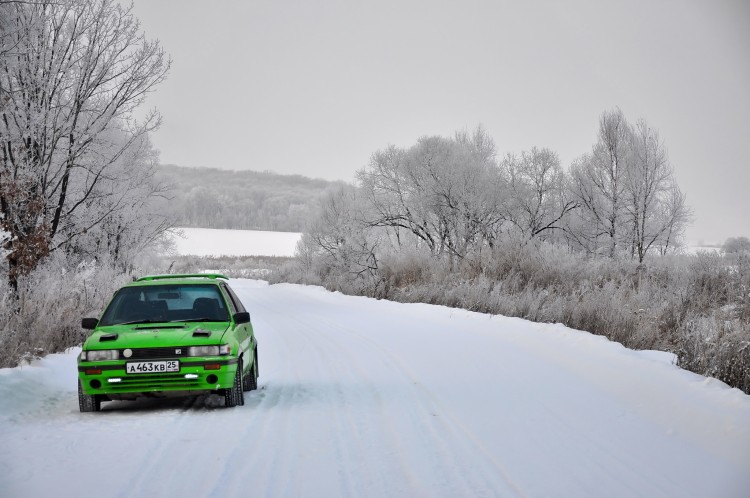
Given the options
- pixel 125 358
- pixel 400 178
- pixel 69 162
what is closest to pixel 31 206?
pixel 69 162

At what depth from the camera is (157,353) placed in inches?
251

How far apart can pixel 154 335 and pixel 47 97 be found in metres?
7.44

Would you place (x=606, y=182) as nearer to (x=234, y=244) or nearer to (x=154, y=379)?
(x=154, y=379)

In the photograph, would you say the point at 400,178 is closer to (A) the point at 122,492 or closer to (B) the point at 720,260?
(B) the point at 720,260

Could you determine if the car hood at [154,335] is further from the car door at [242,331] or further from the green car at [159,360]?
the car door at [242,331]

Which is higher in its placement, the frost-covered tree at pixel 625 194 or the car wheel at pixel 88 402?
the frost-covered tree at pixel 625 194

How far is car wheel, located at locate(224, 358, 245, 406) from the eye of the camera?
6719 mm

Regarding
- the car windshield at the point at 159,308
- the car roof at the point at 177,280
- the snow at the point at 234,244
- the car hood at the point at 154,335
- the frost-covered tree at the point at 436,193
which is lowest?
the snow at the point at 234,244

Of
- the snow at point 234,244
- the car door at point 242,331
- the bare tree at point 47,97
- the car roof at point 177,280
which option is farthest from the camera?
the snow at point 234,244

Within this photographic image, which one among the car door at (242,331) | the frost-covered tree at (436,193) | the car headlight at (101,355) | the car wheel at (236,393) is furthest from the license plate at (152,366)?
the frost-covered tree at (436,193)

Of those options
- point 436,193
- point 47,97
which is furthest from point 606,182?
point 47,97

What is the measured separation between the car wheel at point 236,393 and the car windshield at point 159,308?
80cm

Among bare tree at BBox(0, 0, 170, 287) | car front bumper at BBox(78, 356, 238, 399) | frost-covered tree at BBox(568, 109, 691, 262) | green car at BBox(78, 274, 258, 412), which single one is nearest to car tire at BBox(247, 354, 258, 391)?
green car at BBox(78, 274, 258, 412)

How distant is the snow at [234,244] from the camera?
3354 inches
